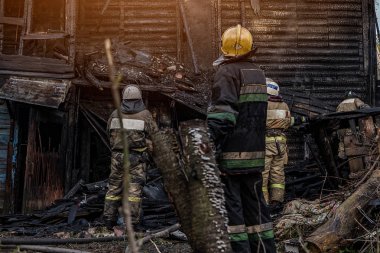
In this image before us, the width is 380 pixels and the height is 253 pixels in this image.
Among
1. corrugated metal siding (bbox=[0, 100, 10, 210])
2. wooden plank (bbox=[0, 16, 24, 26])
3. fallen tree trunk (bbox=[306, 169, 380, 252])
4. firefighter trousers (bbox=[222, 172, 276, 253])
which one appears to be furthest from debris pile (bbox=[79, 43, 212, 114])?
firefighter trousers (bbox=[222, 172, 276, 253])

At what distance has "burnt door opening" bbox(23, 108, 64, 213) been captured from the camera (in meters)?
10.6

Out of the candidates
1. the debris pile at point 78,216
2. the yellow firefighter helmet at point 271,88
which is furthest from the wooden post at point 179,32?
the yellow firefighter helmet at point 271,88

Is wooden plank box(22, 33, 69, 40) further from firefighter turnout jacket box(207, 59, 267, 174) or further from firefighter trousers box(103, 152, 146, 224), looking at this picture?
firefighter turnout jacket box(207, 59, 267, 174)

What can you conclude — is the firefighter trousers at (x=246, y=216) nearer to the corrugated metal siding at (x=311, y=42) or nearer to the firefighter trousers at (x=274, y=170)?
the firefighter trousers at (x=274, y=170)

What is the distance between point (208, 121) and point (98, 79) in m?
7.06

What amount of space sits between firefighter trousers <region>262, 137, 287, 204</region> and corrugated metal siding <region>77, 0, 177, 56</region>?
5.04m

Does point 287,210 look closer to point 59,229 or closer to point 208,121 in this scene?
point 208,121

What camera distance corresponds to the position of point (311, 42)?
13.1 meters

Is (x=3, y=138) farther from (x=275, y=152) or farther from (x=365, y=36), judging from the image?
(x=365, y=36)

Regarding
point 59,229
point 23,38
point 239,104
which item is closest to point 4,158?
point 23,38

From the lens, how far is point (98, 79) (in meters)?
11.1

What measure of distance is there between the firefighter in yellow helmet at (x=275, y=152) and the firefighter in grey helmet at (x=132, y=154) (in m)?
2.05

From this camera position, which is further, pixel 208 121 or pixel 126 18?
pixel 126 18

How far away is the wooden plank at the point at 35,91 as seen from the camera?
10117 millimetres
